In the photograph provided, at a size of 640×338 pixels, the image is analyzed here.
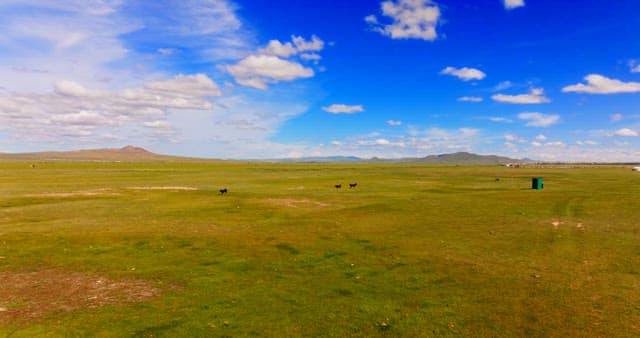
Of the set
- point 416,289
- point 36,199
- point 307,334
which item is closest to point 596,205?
point 416,289

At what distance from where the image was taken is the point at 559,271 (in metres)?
14.7

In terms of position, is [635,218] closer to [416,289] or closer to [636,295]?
[636,295]

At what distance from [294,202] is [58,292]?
81.3 ft

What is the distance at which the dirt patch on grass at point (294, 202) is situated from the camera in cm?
3458

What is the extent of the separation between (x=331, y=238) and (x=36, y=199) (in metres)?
32.7

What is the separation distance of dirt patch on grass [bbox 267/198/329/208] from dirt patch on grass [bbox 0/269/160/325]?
2081 cm

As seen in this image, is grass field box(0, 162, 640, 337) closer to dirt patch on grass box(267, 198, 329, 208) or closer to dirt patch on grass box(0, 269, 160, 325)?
dirt patch on grass box(0, 269, 160, 325)

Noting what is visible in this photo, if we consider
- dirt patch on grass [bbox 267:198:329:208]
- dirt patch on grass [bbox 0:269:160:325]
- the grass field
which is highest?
dirt patch on grass [bbox 267:198:329:208]

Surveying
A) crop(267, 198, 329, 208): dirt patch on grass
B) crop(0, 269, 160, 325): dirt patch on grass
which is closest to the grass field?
crop(0, 269, 160, 325): dirt patch on grass

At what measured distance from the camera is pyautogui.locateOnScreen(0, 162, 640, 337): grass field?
33.7ft

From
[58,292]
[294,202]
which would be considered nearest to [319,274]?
[58,292]

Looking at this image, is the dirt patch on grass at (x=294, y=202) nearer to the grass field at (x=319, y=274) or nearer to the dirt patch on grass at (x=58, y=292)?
the grass field at (x=319, y=274)

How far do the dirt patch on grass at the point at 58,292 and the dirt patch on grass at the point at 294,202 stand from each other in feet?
68.3

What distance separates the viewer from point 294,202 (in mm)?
36594
